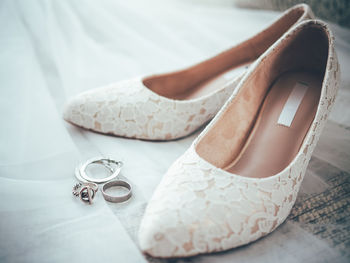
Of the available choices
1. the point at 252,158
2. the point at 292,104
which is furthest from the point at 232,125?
the point at 292,104

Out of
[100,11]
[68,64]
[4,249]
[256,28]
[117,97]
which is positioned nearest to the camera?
[4,249]

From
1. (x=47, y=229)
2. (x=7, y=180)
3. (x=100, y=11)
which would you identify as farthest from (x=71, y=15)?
(x=47, y=229)

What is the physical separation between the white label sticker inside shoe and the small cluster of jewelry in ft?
1.47

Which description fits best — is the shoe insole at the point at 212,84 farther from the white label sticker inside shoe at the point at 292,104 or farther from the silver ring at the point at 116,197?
the silver ring at the point at 116,197

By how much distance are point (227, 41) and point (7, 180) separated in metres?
1.01

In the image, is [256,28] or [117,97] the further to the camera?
[256,28]

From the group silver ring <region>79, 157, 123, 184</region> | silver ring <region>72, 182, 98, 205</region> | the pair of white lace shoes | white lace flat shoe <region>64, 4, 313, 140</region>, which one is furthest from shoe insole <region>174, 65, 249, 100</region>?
silver ring <region>72, 182, 98, 205</region>

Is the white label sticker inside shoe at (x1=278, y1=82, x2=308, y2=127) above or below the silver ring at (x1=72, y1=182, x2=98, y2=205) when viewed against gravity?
above

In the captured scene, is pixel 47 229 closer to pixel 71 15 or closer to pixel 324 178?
pixel 324 178

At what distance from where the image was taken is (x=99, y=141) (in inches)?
33.3

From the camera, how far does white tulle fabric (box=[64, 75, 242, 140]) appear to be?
84cm

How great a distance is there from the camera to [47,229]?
567mm

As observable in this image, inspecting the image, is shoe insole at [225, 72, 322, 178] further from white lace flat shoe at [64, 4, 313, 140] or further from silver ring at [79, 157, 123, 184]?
silver ring at [79, 157, 123, 184]

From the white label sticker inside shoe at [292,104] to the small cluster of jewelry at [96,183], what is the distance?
1.47 feet
